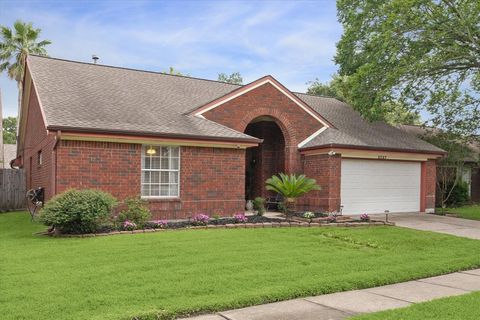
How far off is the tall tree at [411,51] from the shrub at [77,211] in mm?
12176

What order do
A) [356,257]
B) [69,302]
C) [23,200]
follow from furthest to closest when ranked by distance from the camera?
[23,200] < [356,257] < [69,302]

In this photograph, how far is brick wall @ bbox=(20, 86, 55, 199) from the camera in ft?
48.0

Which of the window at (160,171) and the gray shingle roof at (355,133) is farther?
the gray shingle roof at (355,133)

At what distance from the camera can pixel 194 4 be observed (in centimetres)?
1361

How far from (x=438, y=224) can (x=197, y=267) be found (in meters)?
11.2

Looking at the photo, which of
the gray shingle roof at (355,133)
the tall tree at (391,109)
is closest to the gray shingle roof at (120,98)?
the gray shingle roof at (355,133)

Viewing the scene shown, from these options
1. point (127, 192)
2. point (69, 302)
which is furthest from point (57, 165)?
point (69, 302)

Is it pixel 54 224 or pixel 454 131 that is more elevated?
pixel 454 131

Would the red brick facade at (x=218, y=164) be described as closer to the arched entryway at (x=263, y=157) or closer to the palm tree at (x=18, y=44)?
the arched entryway at (x=263, y=157)

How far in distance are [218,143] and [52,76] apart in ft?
23.3

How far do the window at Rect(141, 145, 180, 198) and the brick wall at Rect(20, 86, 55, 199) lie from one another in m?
2.84

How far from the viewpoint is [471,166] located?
26.9 m

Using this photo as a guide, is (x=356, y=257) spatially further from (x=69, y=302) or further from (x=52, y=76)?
(x=52, y=76)

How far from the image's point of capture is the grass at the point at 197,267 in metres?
6.02
